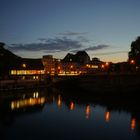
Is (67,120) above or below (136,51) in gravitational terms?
below

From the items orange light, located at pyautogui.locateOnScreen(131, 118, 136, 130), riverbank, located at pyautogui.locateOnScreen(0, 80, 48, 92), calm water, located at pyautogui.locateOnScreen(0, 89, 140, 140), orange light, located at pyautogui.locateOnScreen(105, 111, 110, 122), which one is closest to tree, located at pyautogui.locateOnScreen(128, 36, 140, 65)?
calm water, located at pyautogui.locateOnScreen(0, 89, 140, 140)

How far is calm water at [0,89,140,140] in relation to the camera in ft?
123

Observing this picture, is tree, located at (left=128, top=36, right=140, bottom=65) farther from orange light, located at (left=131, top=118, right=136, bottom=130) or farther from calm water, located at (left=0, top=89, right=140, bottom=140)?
orange light, located at (left=131, top=118, right=136, bottom=130)

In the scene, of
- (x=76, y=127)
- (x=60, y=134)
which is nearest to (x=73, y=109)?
(x=76, y=127)

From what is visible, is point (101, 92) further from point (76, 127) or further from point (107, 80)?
point (76, 127)

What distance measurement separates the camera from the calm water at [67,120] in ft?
123

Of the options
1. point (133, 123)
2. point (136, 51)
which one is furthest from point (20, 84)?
point (133, 123)

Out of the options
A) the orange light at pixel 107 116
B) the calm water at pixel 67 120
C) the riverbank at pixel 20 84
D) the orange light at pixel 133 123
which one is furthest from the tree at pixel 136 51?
the orange light at pixel 133 123

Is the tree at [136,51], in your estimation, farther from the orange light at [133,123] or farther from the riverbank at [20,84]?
Answer: the orange light at [133,123]

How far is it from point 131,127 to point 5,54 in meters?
58.7

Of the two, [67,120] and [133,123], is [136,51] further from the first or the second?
[67,120]

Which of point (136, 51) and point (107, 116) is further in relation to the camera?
point (136, 51)

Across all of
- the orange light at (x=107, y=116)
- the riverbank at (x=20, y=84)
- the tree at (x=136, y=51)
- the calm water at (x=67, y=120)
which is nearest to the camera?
the calm water at (x=67, y=120)

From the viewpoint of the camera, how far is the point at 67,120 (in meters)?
46.8
